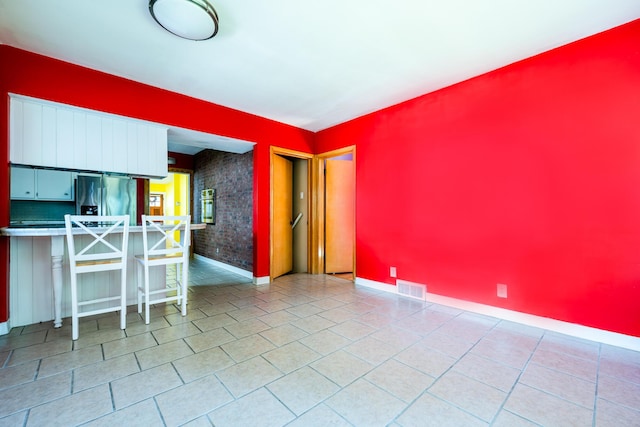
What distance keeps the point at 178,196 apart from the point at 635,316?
29.4ft

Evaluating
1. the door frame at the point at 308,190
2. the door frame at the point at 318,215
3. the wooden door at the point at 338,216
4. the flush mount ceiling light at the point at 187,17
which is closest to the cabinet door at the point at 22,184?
the door frame at the point at 308,190

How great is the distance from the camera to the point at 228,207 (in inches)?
207

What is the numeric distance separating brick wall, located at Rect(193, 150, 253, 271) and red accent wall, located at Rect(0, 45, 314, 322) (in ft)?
1.16

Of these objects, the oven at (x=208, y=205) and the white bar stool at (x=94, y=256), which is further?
the oven at (x=208, y=205)

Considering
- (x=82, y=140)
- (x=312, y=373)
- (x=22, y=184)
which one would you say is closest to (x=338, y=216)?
(x=312, y=373)

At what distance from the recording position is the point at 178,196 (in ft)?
26.2

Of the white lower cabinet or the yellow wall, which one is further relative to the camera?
the yellow wall

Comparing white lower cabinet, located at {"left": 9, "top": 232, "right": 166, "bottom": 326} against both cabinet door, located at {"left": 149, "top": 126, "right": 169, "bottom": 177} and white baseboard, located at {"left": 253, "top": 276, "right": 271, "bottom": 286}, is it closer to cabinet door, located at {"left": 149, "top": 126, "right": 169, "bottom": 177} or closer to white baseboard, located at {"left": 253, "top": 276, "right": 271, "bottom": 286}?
cabinet door, located at {"left": 149, "top": 126, "right": 169, "bottom": 177}

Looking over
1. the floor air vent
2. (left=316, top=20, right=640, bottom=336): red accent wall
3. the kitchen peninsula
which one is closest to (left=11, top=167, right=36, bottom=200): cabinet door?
the kitchen peninsula

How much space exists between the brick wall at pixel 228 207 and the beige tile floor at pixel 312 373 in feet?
6.56

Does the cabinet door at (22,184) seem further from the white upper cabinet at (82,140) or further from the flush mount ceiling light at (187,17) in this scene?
the flush mount ceiling light at (187,17)

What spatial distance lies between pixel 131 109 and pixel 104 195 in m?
2.04

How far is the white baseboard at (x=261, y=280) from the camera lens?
13.7 feet

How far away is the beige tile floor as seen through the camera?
4.71 feet
